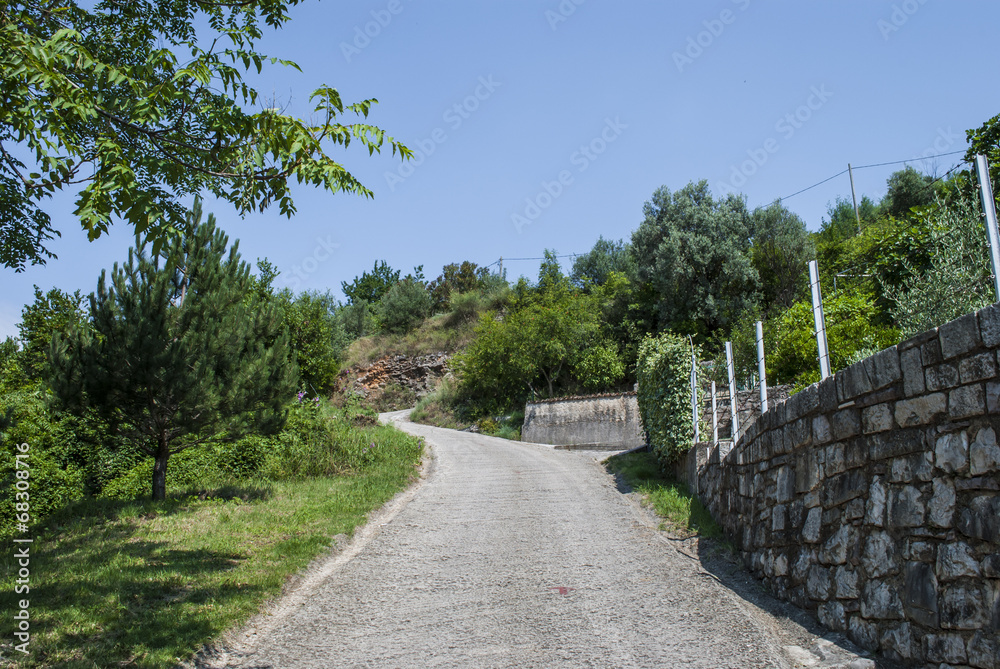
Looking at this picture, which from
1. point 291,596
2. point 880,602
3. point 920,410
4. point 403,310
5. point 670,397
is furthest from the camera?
point 403,310

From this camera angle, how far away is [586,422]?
67.3 ft

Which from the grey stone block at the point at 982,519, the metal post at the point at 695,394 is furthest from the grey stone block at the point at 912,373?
the metal post at the point at 695,394

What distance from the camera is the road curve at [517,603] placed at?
14.6ft

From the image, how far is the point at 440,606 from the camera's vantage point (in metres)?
5.54

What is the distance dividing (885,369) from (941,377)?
0.49 m

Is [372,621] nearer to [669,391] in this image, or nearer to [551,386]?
[669,391]

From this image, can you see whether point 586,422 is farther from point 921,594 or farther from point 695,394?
point 921,594

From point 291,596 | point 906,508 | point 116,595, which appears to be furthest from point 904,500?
point 116,595

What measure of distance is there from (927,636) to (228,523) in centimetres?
795

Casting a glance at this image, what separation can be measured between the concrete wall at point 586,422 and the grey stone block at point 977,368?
49.2 ft

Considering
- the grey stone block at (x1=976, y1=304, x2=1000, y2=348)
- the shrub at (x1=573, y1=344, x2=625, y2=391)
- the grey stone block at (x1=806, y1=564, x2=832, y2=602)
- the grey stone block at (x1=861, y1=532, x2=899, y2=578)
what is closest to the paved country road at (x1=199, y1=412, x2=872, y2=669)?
the grey stone block at (x1=806, y1=564, x2=832, y2=602)

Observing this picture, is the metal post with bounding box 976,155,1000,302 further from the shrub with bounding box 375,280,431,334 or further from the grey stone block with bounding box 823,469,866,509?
the shrub with bounding box 375,280,431,334

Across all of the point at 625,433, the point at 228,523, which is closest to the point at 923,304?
the point at 228,523

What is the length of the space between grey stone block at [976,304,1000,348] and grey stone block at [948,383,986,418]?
24 cm
